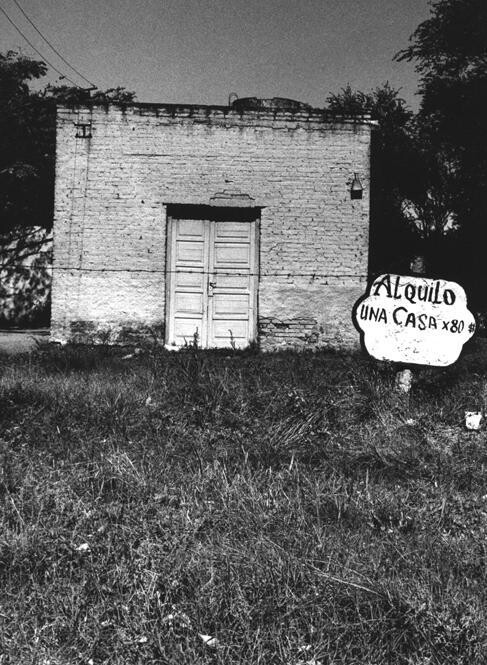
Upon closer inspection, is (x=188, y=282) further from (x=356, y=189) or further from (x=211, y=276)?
(x=356, y=189)

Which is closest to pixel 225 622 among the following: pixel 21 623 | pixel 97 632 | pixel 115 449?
pixel 97 632

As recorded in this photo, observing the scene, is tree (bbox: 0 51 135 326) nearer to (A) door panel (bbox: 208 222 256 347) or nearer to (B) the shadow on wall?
(B) the shadow on wall

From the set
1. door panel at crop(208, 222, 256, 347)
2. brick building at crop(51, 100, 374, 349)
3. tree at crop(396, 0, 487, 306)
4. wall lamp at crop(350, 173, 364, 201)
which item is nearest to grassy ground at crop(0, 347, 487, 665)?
brick building at crop(51, 100, 374, 349)

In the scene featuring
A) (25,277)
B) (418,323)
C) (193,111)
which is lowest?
(418,323)

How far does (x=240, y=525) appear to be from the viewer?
3.24m

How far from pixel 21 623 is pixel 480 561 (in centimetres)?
201

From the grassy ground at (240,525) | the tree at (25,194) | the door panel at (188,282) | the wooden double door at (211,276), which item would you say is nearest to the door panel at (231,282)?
the wooden double door at (211,276)

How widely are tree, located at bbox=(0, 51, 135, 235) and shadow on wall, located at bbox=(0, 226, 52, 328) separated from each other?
416mm

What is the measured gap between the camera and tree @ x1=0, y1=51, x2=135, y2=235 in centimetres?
1568

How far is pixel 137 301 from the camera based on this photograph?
419 inches

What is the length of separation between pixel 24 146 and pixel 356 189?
30.6ft

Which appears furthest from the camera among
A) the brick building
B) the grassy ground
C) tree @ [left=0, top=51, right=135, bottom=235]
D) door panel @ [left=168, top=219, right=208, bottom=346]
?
tree @ [left=0, top=51, right=135, bottom=235]

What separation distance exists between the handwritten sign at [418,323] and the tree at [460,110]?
11403 mm

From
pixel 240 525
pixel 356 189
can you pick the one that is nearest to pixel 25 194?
pixel 356 189
